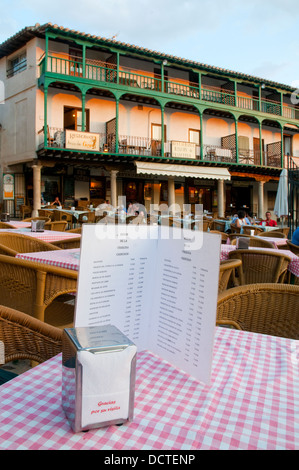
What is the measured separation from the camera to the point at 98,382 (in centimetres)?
74

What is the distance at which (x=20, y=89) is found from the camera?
16406mm

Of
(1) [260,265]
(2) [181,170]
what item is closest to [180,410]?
(1) [260,265]

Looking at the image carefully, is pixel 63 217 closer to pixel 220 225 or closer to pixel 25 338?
pixel 220 225

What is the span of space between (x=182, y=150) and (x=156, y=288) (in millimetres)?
16934

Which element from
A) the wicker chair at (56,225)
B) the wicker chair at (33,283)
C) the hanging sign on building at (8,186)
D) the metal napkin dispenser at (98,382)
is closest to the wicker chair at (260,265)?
the wicker chair at (33,283)

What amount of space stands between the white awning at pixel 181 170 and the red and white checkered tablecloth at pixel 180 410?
1522 cm

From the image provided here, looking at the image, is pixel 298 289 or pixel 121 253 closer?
pixel 121 253

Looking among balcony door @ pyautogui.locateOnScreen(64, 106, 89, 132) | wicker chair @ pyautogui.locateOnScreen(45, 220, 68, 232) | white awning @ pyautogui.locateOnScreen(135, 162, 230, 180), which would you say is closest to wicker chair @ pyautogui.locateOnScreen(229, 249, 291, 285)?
wicker chair @ pyautogui.locateOnScreen(45, 220, 68, 232)

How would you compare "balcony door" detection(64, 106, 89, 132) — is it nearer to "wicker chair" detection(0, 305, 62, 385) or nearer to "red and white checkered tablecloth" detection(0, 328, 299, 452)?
"wicker chair" detection(0, 305, 62, 385)

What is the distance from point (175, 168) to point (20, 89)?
772 centimetres

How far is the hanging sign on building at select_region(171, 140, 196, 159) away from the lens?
56.5ft

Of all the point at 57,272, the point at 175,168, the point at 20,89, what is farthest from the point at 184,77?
the point at 57,272
